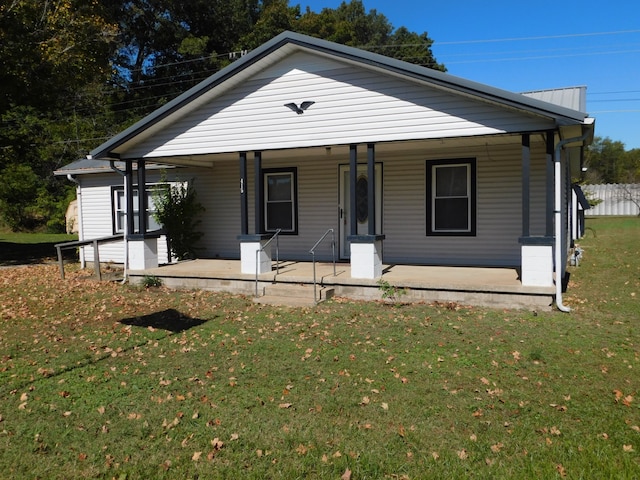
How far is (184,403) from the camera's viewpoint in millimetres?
4711

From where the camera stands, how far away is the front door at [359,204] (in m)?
11.8

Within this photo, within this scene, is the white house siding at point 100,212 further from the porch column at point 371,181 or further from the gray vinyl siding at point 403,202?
the porch column at point 371,181

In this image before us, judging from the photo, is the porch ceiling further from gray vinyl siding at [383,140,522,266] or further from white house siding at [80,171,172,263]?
white house siding at [80,171,172,263]

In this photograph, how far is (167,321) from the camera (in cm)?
786

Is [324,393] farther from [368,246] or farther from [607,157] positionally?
[607,157]

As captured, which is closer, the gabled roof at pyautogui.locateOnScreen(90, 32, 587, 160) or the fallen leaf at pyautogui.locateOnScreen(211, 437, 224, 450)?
the fallen leaf at pyautogui.locateOnScreen(211, 437, 224, 450)

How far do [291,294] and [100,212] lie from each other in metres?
8.17

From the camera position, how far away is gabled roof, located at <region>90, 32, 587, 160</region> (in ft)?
25.7

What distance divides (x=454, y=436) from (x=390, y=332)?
9.49ft

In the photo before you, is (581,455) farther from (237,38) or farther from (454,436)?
(237,38)

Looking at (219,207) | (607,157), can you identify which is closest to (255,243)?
(219,207)

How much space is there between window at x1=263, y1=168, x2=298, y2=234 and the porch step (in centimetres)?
331

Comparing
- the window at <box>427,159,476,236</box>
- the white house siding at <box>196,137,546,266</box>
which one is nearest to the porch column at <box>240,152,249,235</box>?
the white house siding at <box>196,137,546,266</box>

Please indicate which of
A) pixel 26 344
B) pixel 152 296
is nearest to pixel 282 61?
pixel 152 296
